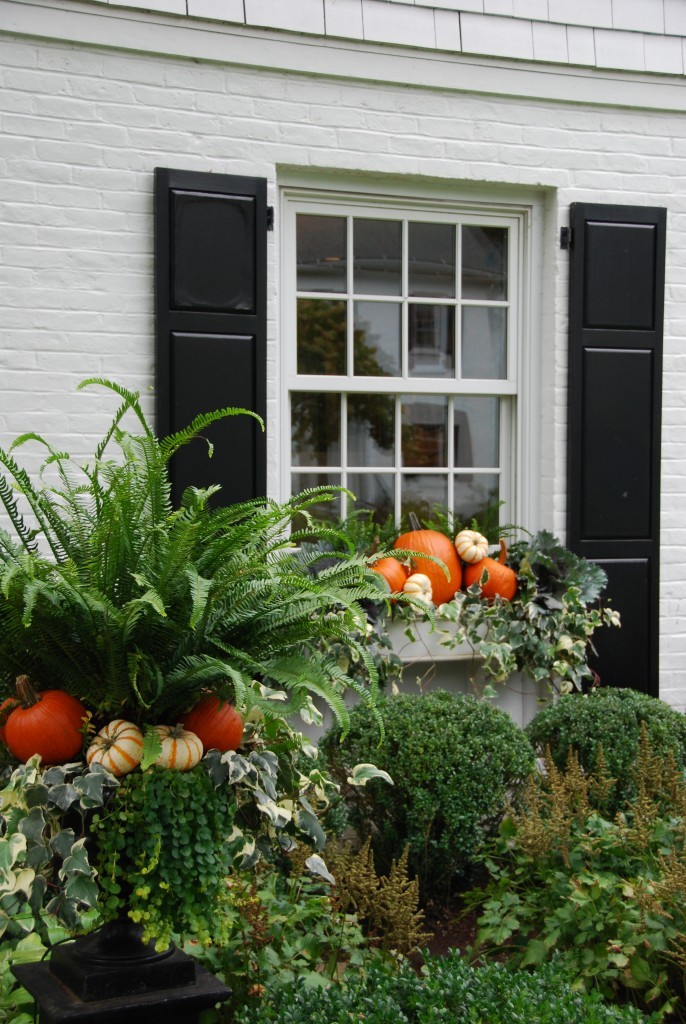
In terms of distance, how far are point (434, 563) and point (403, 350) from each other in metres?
0.90

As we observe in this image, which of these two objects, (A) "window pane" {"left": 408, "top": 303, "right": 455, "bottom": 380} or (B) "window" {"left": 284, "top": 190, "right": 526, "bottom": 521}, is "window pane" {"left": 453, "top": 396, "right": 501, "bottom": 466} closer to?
(B) "window" {"left": 284, "top": 190, "right": 526, "bottom": 521}

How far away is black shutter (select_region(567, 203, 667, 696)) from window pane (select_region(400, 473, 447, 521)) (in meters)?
0.53

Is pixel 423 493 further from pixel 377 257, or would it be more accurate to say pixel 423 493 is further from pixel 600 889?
pixel 600 889

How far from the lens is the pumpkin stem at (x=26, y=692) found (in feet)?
5.72

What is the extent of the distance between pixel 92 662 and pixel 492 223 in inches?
132

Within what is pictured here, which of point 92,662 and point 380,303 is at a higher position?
point 380,303

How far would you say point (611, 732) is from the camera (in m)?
3.80

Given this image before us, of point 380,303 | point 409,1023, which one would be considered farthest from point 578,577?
point 409,1023

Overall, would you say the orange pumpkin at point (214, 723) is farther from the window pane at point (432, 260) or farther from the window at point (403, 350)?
the window pane at point (432, 260)

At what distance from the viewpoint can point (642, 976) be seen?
2479mm

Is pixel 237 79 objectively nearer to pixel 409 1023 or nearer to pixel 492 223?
pixel 492 223

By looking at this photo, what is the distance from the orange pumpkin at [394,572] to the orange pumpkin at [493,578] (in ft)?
0.90

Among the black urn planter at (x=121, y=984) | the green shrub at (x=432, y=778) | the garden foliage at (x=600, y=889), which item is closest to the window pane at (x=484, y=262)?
the green shrub at (x=432, y=778)

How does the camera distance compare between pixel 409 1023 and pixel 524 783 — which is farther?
pixel 524 783
